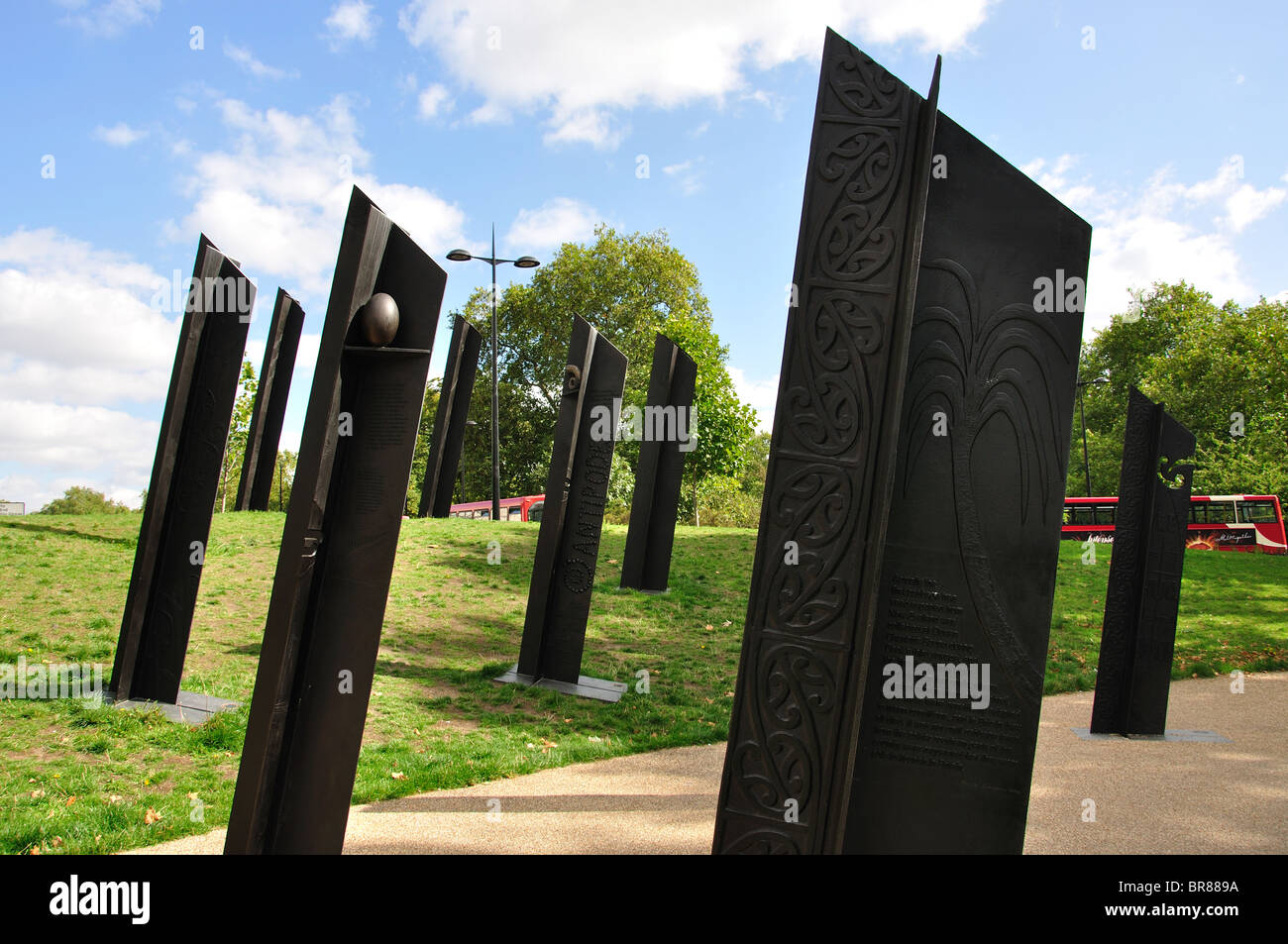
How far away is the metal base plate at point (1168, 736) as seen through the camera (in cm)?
706

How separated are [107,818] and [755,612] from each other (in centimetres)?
374

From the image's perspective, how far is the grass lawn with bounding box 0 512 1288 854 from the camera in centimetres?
472

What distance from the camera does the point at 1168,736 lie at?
285 inches

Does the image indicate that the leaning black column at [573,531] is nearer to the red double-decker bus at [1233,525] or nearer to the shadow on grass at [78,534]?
the shadow on grass at [78,534]

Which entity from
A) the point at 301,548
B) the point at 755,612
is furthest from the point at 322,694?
the point at 755,612

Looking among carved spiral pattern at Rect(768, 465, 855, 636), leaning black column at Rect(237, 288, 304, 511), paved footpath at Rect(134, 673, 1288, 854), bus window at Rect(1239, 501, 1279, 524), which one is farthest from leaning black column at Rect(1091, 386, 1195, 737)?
bus window at Rect(1239, 501, 1279, 524)

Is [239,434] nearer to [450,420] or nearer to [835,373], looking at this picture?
[450,420]

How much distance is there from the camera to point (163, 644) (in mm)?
6000

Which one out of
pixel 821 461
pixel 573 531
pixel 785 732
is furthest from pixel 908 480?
pixel 573 531

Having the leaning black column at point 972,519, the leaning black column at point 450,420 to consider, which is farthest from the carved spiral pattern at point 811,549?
the leaning black column at point 450,420

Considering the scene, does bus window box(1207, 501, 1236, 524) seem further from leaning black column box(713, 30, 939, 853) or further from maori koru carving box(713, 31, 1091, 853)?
leaning black column box(713, 30, 939, 853)

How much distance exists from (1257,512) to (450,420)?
76.7 ft

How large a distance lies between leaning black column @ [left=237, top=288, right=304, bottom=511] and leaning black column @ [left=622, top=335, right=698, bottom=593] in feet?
23.8
